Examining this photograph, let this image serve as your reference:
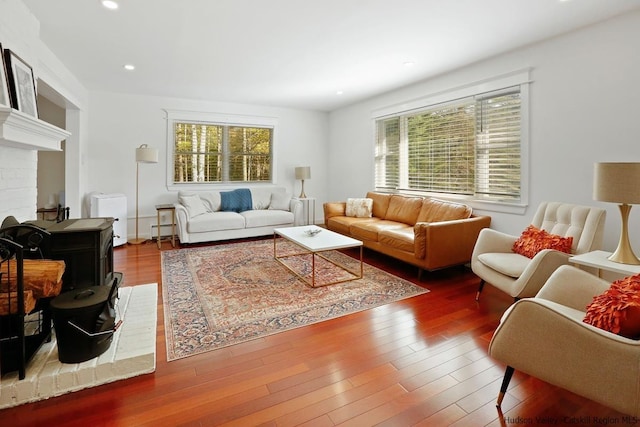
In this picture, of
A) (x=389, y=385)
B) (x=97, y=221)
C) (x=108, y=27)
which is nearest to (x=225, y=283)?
(x=97, y=221)

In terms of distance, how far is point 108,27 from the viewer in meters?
2.95

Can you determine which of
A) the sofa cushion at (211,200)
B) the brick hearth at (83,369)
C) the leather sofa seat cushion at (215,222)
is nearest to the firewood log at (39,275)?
the brick hearth at (83,369)

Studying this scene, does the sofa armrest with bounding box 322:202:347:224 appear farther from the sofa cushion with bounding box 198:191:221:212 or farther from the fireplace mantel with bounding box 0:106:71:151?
the fireplace mantel with bounding box 0:106:71:151

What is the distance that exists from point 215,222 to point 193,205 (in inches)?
20.3

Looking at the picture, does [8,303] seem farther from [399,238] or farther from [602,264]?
[602,264]

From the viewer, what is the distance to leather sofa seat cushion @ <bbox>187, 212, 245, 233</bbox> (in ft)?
16.3

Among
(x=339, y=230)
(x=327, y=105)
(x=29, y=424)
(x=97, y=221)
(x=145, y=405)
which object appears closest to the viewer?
(x=29, y=424)

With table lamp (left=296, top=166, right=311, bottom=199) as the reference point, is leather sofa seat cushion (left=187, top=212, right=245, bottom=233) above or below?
below

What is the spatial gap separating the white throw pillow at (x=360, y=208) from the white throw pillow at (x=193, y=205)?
2.46 meters

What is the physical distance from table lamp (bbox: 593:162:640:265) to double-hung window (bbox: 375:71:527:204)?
1.24m

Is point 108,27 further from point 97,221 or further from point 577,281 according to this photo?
point 577,281

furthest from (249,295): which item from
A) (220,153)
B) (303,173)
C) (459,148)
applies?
(220,153)

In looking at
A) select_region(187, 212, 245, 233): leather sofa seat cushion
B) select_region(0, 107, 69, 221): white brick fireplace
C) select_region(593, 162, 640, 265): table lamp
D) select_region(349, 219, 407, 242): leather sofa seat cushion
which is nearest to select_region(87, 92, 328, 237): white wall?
select_region(187, 212, 245, 233): leather sofa seat cushion

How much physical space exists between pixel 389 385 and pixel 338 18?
282 centimetres
